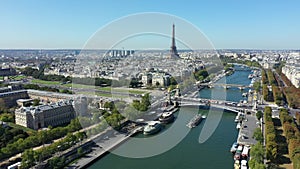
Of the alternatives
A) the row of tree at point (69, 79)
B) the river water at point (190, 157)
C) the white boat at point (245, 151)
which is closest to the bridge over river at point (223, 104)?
the river water at point (190, 157)

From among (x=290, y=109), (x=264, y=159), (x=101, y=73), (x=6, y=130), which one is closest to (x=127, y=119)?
(x=6, y=130)

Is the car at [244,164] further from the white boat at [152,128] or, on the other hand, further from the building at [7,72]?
the building at [7,72]

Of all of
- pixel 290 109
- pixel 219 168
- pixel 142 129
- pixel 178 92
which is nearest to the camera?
pixel 219 168

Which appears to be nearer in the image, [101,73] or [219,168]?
[219,168]

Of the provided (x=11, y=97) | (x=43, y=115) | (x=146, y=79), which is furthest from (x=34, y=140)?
(x=146, y=79)

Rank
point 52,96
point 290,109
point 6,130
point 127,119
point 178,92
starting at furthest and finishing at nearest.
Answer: point 178,92 < point 52,96 < point 290,109 < point 127,119 < point 6,130

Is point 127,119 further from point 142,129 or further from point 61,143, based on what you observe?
point 61,143
